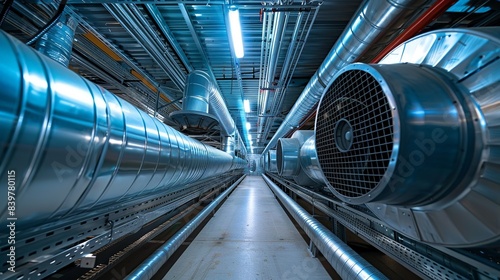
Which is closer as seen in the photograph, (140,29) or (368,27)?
(368,27)

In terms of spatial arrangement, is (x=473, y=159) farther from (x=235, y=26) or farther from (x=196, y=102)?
(x=196, y=102)

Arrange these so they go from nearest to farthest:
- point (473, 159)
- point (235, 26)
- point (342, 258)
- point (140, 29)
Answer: point (473, 159), point (342, 258), point (235, 26), point (140, 29)

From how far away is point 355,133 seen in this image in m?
0.63

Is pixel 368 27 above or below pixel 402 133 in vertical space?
above

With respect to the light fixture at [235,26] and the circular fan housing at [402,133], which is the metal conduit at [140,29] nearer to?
the light fixture at [235,26]

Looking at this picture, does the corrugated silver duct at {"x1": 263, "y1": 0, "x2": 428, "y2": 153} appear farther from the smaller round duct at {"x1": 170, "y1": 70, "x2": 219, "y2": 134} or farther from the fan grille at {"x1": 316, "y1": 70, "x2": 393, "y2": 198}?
the smaller round duct at {"x1": 170, "y1": 70, "x2": 219, "y2": 134}

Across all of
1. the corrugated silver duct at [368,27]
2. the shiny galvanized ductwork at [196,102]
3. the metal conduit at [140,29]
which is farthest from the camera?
the shiny galvanized ductwork at [196,102]

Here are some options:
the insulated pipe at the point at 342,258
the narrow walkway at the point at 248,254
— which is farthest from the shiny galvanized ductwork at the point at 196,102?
the insulated pipe at the point at 342,258

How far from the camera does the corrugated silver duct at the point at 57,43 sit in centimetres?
106

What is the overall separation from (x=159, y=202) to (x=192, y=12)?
1.76 m

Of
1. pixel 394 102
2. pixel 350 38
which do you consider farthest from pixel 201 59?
pixel 394 102

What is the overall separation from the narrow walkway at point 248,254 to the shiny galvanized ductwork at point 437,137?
967 millimetres

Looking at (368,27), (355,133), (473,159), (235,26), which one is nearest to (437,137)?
(473,159)

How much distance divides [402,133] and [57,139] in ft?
2.91
